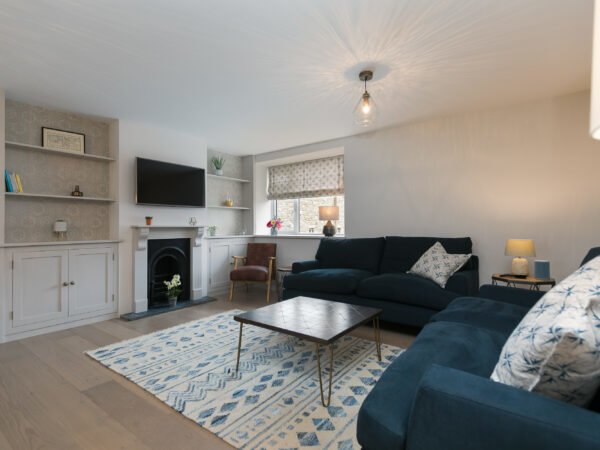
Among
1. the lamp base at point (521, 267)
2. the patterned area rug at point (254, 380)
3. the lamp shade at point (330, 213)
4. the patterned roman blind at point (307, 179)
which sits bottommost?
the patterned area rug at point (254, 380)

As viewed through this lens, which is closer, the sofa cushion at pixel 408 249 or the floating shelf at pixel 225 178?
the sofa cushion at pixel 408 249

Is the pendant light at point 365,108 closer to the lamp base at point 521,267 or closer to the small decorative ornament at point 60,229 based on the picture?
the lamp base at point 521,267

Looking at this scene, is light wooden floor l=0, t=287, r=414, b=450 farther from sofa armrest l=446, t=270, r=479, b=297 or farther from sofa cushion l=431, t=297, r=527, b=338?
sofa cushion l=431, t=297, r=527, b=338

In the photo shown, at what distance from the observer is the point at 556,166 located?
306cm

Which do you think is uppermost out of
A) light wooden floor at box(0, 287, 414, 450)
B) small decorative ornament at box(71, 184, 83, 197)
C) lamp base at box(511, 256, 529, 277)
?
small decorative ornament at box(71, 184, 83, 197)

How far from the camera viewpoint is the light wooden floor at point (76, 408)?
155 cm

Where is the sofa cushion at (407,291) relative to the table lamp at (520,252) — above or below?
below

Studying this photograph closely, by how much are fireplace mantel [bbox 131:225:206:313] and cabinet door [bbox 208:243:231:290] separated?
0.22 meters

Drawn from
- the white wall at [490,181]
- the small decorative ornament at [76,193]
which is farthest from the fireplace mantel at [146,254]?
the white wall at [490,181]

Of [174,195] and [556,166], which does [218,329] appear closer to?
[174,195]

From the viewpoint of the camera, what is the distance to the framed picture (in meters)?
3.32

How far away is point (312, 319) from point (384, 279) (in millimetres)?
1214

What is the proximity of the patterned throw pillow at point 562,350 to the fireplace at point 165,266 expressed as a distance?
3.99 meters

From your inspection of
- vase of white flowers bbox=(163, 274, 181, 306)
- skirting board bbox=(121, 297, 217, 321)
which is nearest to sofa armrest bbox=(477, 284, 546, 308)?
skirting board bbox=(121, 297, 217, 321)
